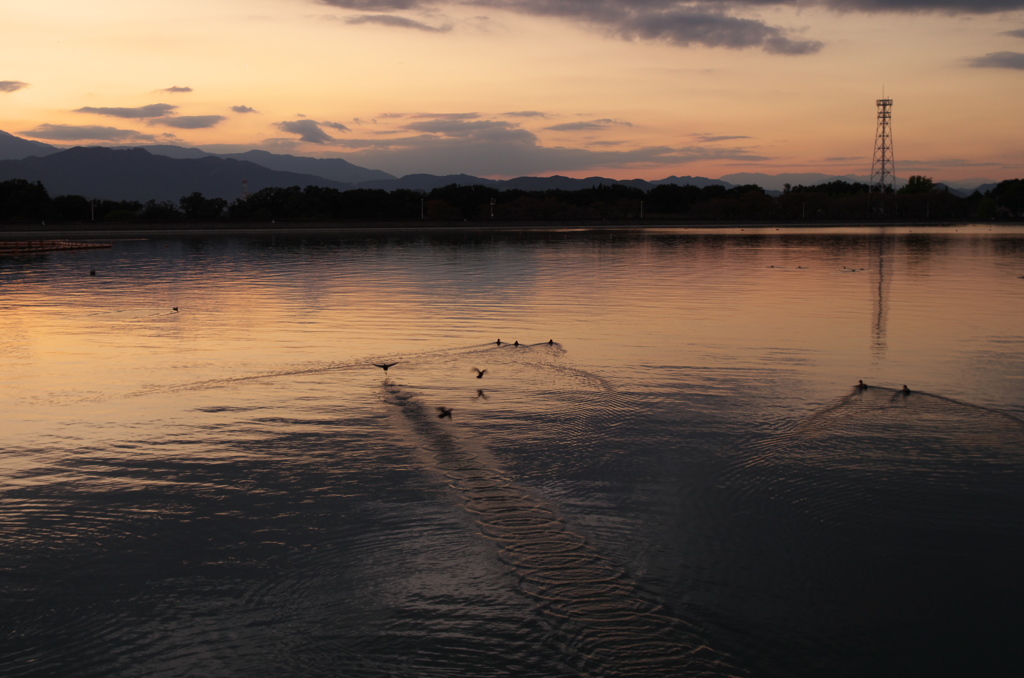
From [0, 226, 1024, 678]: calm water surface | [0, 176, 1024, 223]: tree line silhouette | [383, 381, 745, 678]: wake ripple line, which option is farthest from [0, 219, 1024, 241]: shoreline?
[383, 381, 745, 678]: wake ripple line

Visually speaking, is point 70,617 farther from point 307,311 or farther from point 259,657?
point 307,311

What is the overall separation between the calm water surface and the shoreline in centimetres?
9323

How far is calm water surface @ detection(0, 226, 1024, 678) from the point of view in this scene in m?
5.95

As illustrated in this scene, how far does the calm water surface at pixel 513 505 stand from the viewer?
5953 millimetres

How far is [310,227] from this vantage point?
411 feet

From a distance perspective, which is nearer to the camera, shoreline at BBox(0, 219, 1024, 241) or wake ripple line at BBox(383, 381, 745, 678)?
wake ripple line at BBox(383, 381, 745, 678)

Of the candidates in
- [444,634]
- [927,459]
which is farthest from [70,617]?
[927,459]

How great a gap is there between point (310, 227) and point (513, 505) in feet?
402

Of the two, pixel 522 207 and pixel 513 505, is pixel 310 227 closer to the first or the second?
pixel 522 207

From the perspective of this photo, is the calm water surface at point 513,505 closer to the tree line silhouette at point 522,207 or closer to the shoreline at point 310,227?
the shoreline at point 310,227

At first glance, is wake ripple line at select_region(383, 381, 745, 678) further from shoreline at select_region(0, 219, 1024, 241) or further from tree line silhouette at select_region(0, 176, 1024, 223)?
tree line silhouette at select_region(0, 176, 1024, 223)

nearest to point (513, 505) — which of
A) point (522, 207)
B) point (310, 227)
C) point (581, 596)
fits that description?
point (581, 596)

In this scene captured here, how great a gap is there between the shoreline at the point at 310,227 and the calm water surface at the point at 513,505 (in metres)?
93.2

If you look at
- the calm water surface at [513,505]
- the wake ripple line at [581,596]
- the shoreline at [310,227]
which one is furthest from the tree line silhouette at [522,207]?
the wake ripple line at [581,596]
